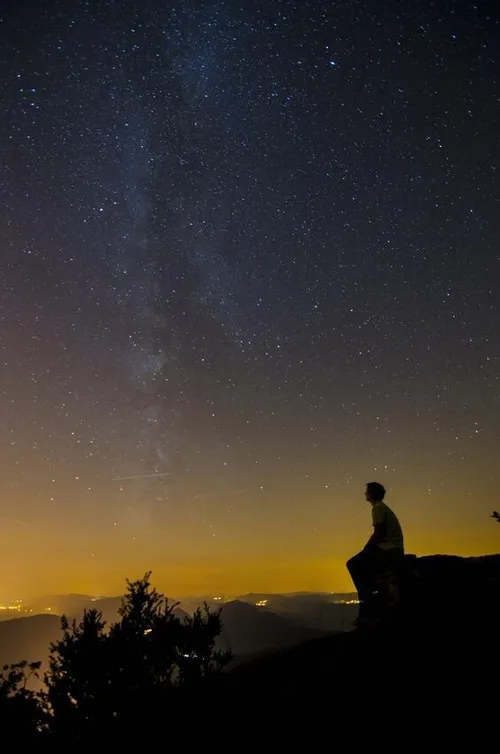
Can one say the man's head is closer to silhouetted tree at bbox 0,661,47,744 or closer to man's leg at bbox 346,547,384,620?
man's leg at bbox 346,547,384,620

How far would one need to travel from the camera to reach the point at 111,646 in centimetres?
1238

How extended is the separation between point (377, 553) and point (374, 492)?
106 centimetres

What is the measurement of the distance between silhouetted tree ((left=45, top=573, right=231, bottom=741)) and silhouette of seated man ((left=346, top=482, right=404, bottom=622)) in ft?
12.4

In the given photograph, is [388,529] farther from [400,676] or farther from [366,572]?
[400,676]

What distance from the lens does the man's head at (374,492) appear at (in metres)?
8.20

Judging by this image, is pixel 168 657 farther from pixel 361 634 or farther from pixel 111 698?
pixel 361 634

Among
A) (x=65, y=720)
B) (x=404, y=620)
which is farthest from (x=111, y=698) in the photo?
(x=404, y=620)

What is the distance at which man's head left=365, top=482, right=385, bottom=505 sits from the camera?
8.20 meters

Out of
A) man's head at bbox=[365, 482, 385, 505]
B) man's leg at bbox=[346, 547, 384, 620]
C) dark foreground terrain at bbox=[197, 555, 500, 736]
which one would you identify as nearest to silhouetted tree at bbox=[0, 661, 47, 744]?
dark foreground terrain at bbox=[197, 555, 500, 736]

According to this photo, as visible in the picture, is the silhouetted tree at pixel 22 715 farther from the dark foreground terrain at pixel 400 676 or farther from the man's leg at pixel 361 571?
the man's leg at pixel 361 571

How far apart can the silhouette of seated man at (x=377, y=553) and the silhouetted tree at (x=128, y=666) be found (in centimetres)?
376

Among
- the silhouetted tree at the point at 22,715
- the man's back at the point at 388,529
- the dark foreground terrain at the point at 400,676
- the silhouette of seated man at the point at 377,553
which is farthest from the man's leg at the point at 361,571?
the silhouetted tree at the point at 22,715

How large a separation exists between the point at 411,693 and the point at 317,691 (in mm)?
1552

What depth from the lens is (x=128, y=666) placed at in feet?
38.9
